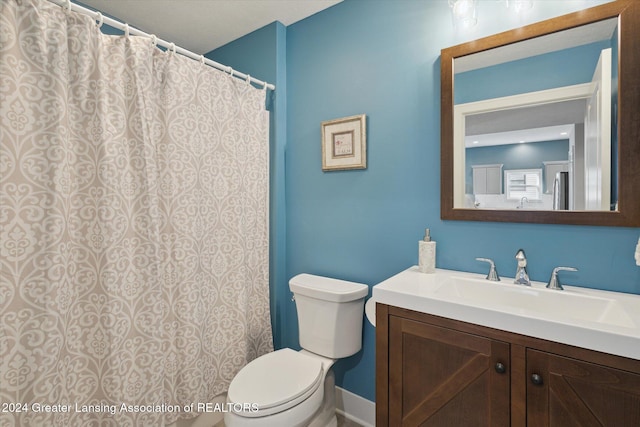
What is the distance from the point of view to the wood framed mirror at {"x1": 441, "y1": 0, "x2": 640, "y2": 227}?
1.12 meters

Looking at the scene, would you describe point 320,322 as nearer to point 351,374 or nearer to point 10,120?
point 351,374

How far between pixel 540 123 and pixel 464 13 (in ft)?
2.05

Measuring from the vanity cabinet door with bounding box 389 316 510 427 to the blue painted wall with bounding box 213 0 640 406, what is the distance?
0.52 m

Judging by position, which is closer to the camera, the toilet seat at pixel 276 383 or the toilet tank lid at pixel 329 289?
the toilet seat at pixel 276 383

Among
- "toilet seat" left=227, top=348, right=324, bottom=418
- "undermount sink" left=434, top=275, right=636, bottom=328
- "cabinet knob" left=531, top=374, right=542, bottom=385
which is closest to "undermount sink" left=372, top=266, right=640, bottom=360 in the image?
"undermount sink" left=434, top=275, right=636, bottom=328

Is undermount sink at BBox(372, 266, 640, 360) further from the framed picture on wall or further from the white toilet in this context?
the framed picture on wall

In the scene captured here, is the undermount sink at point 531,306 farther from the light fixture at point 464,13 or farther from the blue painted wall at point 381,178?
the light fixture at point 464,13

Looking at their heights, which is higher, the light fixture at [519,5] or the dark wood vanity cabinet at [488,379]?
the light fixture at [519,5]

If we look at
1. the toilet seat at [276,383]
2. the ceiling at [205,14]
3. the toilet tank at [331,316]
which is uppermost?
the ceiling at [205,14]

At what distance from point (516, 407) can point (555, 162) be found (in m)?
0.96

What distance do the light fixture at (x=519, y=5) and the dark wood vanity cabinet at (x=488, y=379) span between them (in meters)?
1.35

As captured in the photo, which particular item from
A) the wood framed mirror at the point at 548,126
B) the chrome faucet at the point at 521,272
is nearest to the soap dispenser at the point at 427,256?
the wood framed mirror at the point at 548,126

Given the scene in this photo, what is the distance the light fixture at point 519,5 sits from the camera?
4.25 ft

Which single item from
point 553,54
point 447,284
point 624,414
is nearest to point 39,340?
point 447,284
